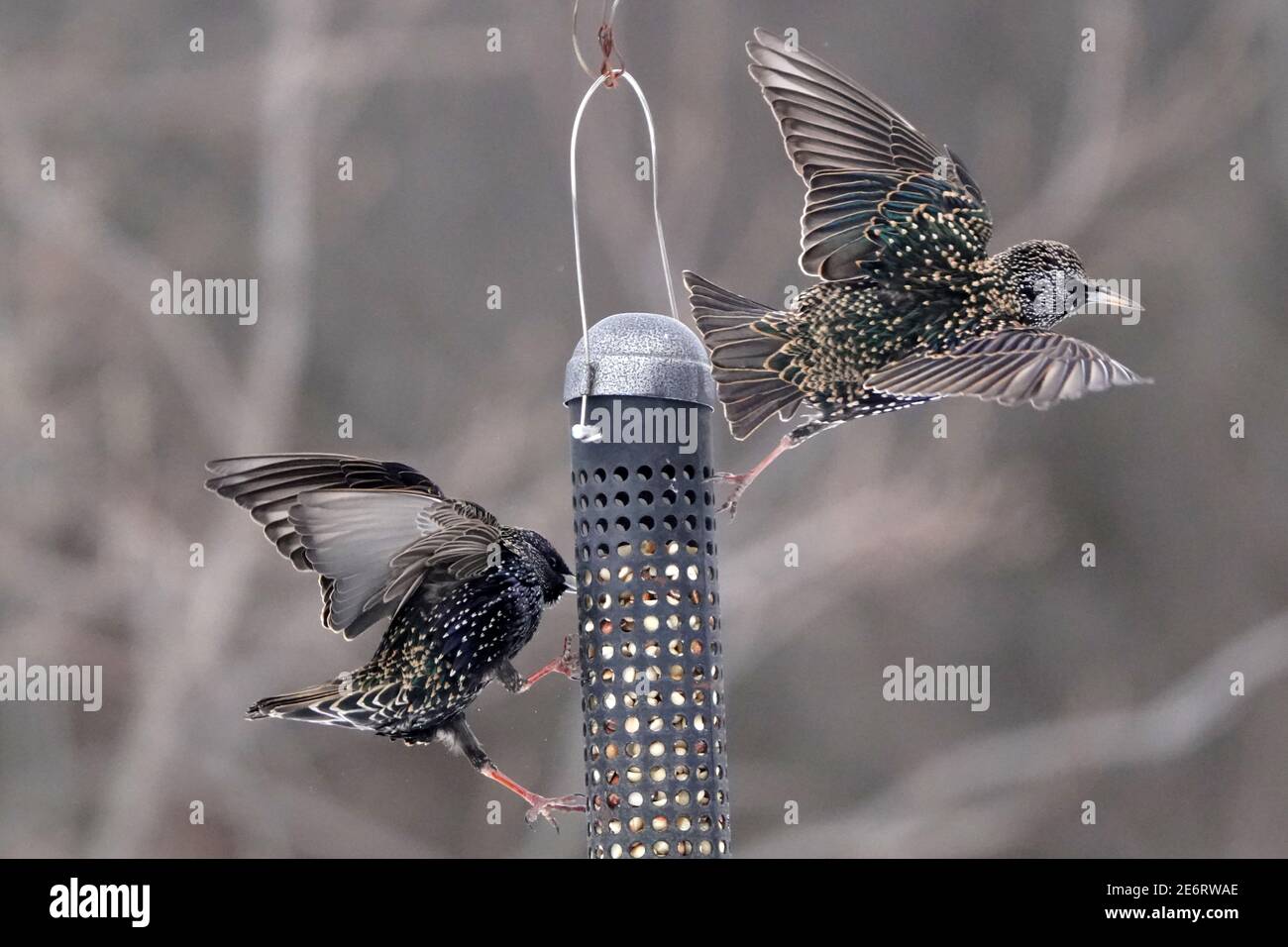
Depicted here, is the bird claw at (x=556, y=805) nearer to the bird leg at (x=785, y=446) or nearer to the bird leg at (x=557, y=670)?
the bird leg at (x=557, y=670)

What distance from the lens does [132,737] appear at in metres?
9.16

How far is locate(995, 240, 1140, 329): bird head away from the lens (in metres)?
4.45

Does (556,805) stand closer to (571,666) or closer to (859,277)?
(571,666)

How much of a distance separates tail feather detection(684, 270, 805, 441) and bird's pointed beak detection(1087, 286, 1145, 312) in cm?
72

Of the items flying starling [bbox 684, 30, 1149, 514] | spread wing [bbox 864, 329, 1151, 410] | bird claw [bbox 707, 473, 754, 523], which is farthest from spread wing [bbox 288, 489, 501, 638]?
spread wing [bbox 864, 329, 1151, 410]

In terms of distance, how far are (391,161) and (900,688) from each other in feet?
12.3

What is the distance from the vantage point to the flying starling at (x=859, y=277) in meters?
4.49

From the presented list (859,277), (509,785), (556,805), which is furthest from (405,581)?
(859,277)

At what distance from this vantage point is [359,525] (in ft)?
13.5

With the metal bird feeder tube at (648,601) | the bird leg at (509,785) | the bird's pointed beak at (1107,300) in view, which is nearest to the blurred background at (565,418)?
the bird leg at (509,785)

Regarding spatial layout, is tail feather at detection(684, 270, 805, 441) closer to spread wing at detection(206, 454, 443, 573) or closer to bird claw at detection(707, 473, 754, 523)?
bird claw at detection(707, 473, 754, 523)

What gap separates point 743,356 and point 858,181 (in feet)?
1.70
